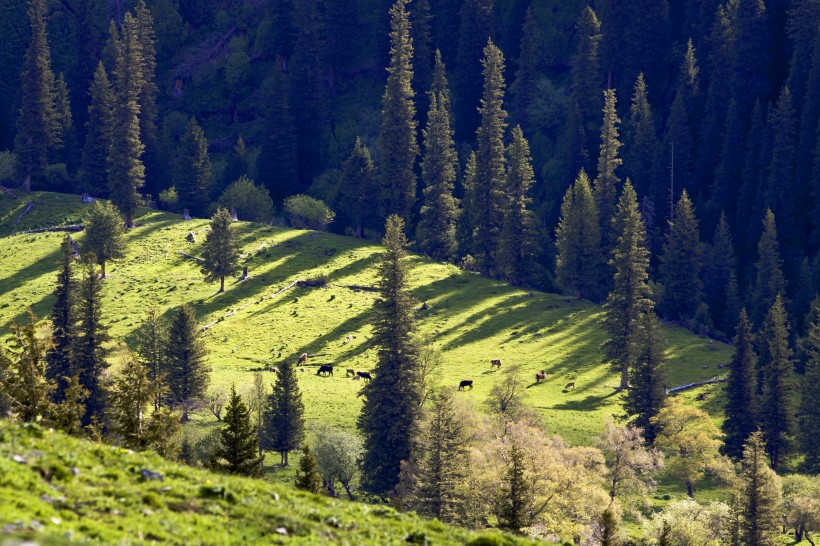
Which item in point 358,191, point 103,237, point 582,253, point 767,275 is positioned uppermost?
point 358,191

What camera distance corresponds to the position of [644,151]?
16475 centimetres

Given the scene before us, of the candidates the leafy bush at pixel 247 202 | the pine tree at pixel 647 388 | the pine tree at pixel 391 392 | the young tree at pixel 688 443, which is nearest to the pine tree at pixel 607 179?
the pine tree at pixel 647 388

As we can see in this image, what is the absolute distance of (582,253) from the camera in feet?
468

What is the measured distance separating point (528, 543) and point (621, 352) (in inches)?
3387

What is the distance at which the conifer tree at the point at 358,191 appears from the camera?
16275 centimetres

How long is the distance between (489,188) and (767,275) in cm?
3872

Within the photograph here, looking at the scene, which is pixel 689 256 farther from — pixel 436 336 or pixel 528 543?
pixel 528 543

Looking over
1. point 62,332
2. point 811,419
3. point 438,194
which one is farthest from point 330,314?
point 811,419

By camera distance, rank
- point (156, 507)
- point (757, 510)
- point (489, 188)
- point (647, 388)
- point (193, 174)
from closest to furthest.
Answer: point (156, 507) < point (757, 510) < point (647, 388) < point (489, 188) < point (193, 174)

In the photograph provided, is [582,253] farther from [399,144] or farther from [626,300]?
[399,144]

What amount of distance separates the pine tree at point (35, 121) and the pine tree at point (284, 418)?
3698 inches

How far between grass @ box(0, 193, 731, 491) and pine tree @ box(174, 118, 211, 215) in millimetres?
8554

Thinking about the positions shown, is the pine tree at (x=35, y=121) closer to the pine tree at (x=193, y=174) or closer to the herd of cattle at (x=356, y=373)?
the pine tree at (x=193, y=174)

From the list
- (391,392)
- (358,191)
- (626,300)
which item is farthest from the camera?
(358,191)
